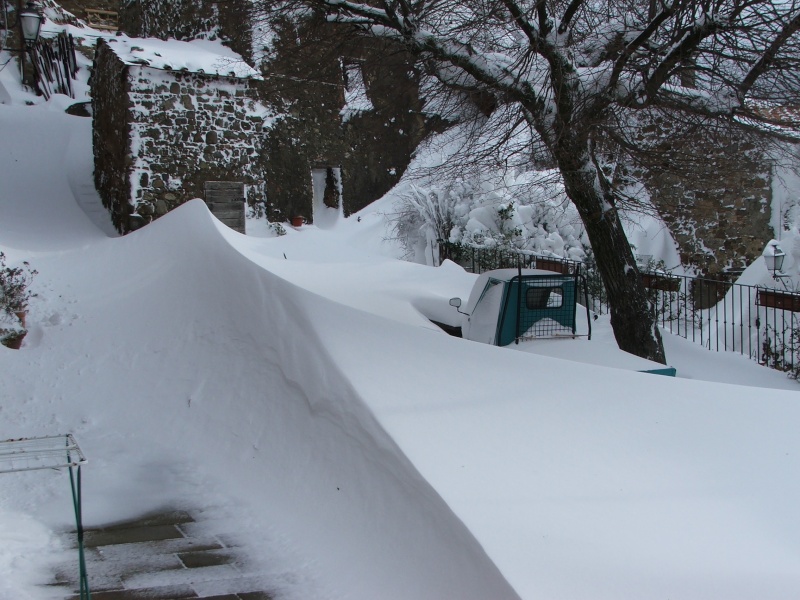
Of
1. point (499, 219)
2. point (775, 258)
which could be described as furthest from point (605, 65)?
point (499, 219)

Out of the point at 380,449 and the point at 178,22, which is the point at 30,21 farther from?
the point at 380,449

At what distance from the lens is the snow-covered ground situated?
11.3 ft

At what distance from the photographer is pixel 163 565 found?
4.16 metres

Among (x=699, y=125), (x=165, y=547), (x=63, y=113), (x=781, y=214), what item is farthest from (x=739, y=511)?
(x=63, y=113)

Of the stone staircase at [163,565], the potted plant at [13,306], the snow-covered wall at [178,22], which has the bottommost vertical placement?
the stone staircase at [163,565]

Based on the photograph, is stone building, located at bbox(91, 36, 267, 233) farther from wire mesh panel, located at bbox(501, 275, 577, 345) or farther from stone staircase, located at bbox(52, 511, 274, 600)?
stone staircase, located at bbox(52, 511, 274, 600)

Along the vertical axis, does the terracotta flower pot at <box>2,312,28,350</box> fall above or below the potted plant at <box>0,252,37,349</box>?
below

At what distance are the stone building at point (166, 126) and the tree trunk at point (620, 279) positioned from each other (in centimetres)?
→ 777

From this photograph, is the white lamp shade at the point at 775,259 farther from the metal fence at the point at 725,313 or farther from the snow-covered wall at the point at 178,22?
the snow-covered wall at the point at 178,22

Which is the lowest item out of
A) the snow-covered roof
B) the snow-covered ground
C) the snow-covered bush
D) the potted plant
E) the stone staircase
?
the stone staircase

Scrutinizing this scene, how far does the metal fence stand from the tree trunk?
444 mm

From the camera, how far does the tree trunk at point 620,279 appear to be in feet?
27.3

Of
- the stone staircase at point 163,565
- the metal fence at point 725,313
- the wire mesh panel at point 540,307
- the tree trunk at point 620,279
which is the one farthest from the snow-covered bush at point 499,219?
the stone staircase at point 163,565

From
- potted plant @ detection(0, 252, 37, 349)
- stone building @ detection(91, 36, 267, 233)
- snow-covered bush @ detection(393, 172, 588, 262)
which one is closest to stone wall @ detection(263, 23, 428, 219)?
stone building @ detection(91, 36, 267, 233)
